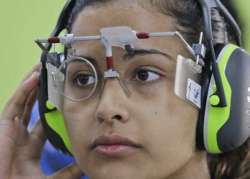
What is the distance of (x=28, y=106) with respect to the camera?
1.66 meters

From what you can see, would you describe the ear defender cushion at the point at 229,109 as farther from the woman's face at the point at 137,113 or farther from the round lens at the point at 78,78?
the round lens at the point at 78,78

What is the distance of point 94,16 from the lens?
4.35 feet

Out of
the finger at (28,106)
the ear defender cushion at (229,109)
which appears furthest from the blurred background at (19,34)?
the ear defender cushion at (229,109)

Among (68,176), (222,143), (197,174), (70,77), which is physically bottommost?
(68,176)

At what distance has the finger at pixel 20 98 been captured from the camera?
1.61 metres

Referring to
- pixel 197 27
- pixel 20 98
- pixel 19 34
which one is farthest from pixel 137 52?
pixel 19 34

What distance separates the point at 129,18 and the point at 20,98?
466 millimetres

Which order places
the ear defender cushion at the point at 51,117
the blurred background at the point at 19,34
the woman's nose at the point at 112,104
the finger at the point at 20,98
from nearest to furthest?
the woman's nose at the point at 112,104
the ear defender cushion at the point at 51,117
the finger at the point at 20,98
the blurred background at the point at 19,34

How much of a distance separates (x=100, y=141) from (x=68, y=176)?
1.33 ft

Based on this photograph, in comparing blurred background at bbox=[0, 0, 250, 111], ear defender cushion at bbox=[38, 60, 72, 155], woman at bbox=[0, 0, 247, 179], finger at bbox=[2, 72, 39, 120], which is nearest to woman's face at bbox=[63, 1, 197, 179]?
woman at bbox=[0, 0, 247, 179]

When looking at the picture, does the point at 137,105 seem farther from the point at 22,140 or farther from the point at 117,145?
the point at 22,140

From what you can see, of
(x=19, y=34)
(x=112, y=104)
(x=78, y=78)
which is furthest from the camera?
(x=19, y=34)

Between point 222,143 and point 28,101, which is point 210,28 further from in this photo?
point 28,101

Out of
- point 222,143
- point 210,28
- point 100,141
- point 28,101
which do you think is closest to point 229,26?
point 210,28
